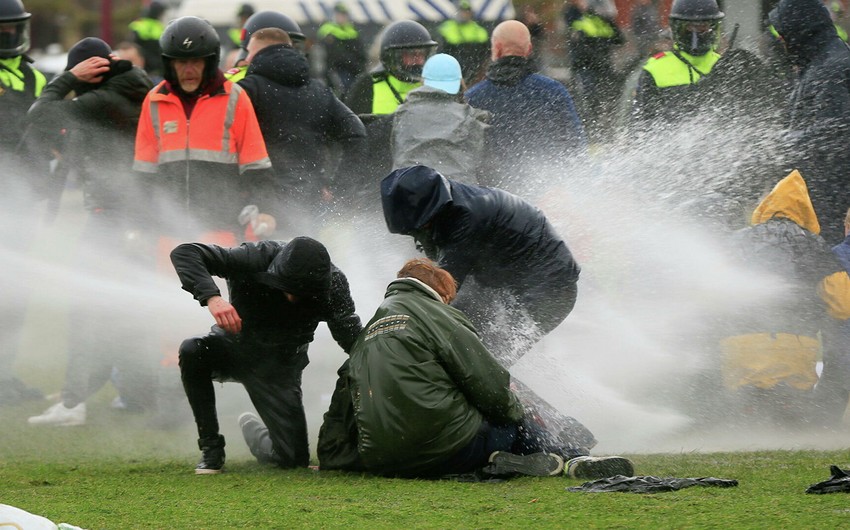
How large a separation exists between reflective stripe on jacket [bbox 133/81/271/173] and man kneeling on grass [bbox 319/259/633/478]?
2379 mm

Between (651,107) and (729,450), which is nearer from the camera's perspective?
(729,450)

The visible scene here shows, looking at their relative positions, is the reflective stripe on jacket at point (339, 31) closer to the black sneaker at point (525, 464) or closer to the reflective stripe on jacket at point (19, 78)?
the reflective stripe on jacket at point (19, 78)

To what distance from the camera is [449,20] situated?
45.4ft

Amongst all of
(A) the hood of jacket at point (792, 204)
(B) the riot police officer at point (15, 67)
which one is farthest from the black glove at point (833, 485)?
(B) the riot police officer at point (15, 67)

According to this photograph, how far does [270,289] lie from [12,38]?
3.90 metres

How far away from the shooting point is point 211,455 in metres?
6.41

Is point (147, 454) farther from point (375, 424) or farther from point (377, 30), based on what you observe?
point (377, 30)

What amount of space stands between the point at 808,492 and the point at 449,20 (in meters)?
9.32

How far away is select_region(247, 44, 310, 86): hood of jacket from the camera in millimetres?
8672

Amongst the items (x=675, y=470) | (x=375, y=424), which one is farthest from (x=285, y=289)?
(x=675, y=470)

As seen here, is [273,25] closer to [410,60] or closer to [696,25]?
[410,60]

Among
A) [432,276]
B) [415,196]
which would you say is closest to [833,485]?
[432,276]

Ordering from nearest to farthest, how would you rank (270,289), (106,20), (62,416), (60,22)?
(270,289)
(62,416)
(106,20)
(60,22)

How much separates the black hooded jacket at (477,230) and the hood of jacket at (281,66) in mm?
2323
